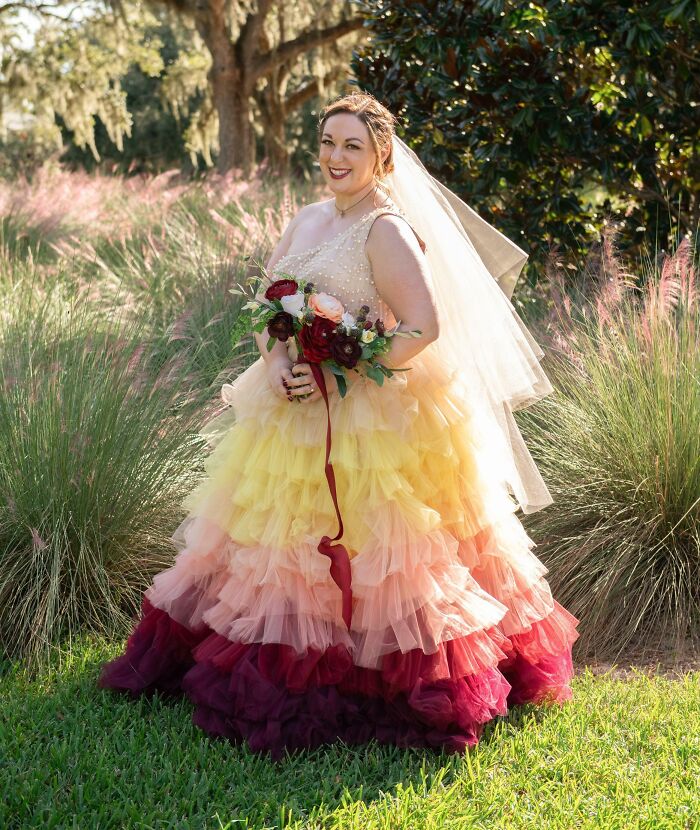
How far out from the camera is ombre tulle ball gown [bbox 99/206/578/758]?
3146 mm

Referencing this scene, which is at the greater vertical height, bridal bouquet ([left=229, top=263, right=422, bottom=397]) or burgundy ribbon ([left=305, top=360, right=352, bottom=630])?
bridal bouquet ([left=229, top=263, right=422, bottom=397])

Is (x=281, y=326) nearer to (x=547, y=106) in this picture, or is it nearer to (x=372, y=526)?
(x=372, y=526)

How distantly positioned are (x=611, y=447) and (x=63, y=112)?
15.3 meters

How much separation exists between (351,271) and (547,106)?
3.81 meters

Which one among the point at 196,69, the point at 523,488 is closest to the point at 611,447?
the point at 523,488

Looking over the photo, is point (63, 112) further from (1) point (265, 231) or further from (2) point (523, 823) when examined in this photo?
(2) point (523, 823)

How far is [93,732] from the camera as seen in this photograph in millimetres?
3305

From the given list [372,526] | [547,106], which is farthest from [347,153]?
[547,106]

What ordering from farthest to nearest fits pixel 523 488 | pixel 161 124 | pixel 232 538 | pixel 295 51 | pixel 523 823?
pixel 161 124, pixel 295 51, pixel 523 488, pixel 232 538, pixel 523 823

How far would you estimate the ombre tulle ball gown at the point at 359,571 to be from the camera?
315cm

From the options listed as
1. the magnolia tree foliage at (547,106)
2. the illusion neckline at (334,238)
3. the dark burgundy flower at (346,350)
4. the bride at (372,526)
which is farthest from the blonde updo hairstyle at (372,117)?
the magnolia tree foliage at (547,106)

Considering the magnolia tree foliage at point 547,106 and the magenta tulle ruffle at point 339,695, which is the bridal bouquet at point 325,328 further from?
the magnolia tree foliage at point 547,106

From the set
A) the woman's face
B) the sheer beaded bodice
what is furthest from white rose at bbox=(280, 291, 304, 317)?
the woman's face

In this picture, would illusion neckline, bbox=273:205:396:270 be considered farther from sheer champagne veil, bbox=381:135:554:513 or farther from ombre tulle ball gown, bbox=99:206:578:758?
sheer champagne veil, bbox=381:135:554:513
